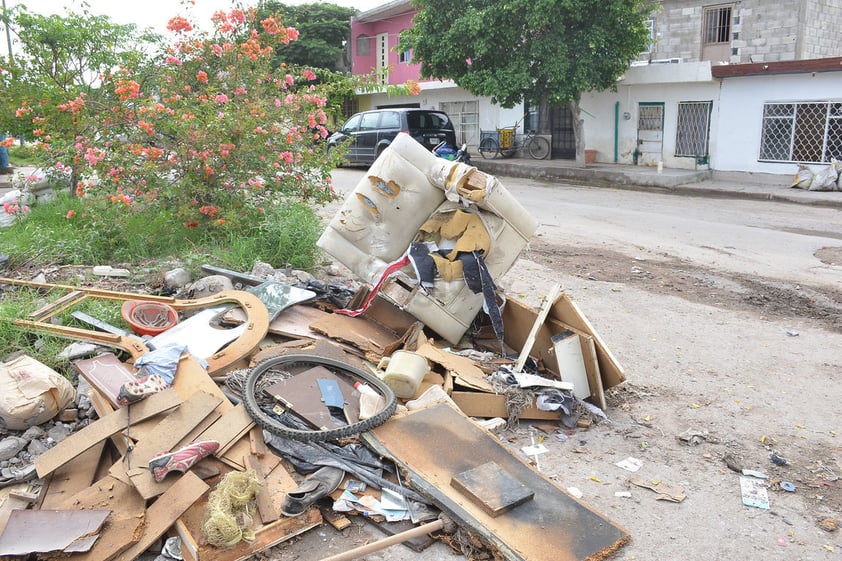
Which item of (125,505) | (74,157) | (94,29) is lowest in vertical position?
(125,505)

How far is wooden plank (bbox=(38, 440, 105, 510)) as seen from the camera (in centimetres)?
324

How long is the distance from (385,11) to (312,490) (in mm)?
27019

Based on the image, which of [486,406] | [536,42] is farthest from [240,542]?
[536,42]

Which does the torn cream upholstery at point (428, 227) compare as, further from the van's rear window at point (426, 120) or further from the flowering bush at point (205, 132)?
the van's rear window at point (426, 120)

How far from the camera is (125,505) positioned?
3125mm

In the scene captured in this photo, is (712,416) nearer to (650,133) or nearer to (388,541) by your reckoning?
(388,541)

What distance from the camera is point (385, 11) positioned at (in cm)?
2744

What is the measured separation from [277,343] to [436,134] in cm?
1299

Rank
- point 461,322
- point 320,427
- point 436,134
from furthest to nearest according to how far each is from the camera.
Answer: point 436,134 < point 461,322 < point 320,427

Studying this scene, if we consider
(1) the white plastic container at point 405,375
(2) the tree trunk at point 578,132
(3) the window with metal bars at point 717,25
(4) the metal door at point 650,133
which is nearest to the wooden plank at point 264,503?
(1) the white plastic container at point 405,375

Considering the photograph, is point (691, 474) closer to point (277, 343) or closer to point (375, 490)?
point (375, 490)

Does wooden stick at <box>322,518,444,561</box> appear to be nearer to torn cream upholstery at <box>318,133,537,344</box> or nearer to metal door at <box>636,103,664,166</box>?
torn cream upholstery at <box>318,133,537,344</box>

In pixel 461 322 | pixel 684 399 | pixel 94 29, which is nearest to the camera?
pixel 684 399

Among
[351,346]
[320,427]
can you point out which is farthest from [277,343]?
[320,427]
